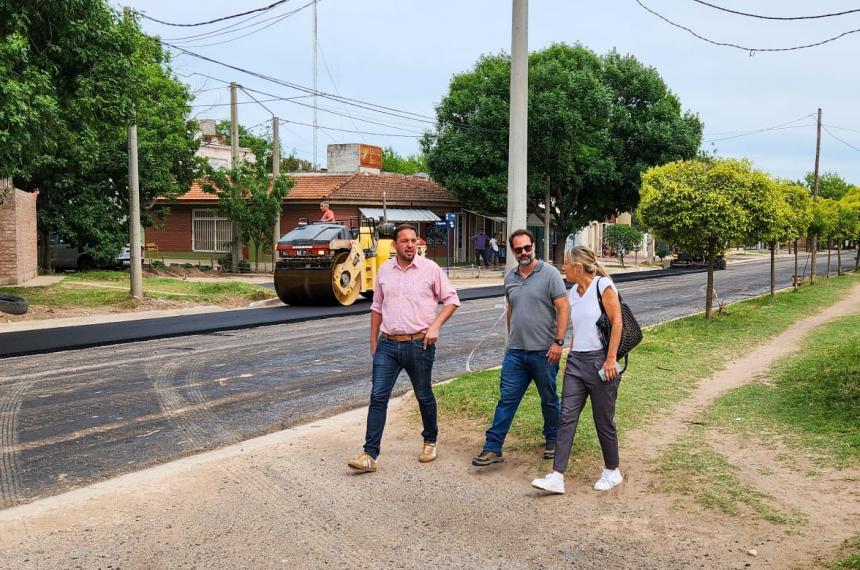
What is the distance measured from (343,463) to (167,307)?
559 inches

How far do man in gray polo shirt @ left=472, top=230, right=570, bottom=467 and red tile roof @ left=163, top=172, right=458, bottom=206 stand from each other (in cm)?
3093

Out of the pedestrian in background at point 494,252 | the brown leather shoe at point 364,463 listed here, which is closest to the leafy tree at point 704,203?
the brown leather shoe at point 364,463

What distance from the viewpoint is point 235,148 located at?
30812mm

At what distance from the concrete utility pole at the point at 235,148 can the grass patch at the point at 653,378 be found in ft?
65.6

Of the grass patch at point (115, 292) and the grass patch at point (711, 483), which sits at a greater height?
the grass patch at point (115, 292)

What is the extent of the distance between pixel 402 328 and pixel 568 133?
2986 cm

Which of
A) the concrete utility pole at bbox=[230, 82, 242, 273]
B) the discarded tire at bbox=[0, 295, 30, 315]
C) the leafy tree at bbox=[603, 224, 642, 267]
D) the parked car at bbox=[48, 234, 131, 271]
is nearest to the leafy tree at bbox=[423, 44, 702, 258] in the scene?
the leafy tree at bbox=[603, 224, 642, 267]

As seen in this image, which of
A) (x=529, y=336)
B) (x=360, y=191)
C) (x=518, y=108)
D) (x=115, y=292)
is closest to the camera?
(x=529, y=336)

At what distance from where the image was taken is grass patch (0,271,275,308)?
19.1 meters

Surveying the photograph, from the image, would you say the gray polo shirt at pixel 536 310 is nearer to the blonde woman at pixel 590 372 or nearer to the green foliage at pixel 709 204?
the blonde woman at pixel 590 372

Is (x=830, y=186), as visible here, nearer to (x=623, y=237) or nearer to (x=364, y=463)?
(x=623, y=237)

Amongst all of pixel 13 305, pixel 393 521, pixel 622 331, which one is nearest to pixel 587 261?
pixel 622 331

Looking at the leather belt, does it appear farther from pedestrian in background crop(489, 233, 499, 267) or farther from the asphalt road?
pedestrian in background crop(489, 233, 499, 267)

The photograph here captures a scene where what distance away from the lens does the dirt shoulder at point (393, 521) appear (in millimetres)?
4668
